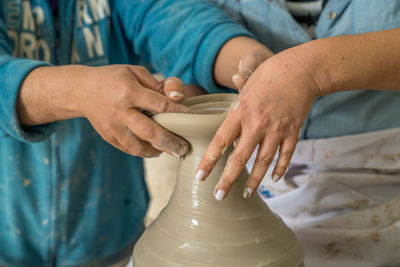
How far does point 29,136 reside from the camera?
3.78 feet

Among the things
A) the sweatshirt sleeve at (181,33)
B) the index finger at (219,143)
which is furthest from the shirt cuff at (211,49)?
the index finger at (219,143)

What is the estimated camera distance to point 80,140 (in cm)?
151

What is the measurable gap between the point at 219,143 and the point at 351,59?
337 millimetres

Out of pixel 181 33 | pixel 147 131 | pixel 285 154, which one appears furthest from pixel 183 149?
pixel 181 33

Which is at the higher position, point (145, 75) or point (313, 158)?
point (145, 75)

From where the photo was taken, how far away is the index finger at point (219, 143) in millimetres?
764

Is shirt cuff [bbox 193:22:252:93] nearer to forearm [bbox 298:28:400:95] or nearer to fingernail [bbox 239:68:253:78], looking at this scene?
fingernail [bbox 239:68:253:78]

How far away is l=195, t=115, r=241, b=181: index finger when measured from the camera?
0.76m

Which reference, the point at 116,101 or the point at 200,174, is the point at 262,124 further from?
the point at 116,101

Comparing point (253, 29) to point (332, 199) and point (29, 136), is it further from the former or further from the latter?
point (29, 136)

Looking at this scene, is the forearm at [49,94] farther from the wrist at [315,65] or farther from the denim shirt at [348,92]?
the denim shirt at [348,92]

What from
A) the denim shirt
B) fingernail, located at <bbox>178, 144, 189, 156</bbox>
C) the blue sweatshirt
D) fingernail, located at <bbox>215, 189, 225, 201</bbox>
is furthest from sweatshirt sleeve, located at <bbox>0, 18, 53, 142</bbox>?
the denim shirt

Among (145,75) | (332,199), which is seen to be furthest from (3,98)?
(332,199)

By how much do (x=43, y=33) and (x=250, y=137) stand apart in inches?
39.0
